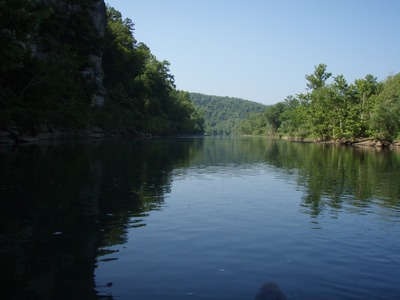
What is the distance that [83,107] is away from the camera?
50.2 metres

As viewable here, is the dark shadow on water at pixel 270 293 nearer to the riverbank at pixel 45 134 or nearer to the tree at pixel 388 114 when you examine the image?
the riverbank at pixel 45 134

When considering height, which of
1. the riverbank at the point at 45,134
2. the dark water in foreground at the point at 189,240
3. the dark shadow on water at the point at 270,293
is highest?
the riverbank at the point at 45,134

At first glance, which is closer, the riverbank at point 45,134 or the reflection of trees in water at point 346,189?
the reflection of trees in water at point 346,189

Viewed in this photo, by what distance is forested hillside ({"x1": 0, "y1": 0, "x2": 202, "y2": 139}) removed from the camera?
2653 centimetres

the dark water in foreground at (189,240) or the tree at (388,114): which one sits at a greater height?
the tree at (388,114)

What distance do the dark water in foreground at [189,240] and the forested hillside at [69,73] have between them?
996 centimetres

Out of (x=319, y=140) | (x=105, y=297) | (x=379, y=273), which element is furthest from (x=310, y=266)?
(x=319, y=140)

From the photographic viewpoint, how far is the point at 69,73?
44.5m

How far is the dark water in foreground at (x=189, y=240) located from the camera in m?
8.30

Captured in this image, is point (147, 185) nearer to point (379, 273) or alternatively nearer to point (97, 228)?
point (97, 228)

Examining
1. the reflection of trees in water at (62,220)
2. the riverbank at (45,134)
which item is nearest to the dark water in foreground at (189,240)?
the reflection of trees in water at (62,220)

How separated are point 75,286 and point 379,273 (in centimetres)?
687

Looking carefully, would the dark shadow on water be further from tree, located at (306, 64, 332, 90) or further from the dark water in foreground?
tree, located at (306, 64, 332, 90)

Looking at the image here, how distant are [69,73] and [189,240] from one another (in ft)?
123
